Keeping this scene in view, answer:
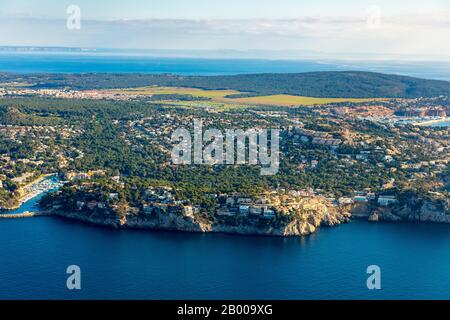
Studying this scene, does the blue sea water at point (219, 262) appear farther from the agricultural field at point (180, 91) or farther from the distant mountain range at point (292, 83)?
the distant mountain range at point (292, 83)

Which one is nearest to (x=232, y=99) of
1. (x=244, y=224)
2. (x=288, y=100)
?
(x=288, y=100)

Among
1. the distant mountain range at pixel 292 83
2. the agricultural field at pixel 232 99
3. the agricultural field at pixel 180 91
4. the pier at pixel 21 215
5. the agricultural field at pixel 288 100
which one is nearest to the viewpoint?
the pier at pixel 21 215

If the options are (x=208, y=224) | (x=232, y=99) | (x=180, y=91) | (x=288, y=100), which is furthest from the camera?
(x=180, y=91)

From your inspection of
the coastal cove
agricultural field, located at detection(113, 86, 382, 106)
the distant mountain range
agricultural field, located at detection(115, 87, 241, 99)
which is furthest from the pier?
the distant mountain range

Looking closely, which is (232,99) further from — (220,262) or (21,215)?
(220,262)

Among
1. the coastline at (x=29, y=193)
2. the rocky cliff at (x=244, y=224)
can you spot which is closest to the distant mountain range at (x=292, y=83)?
the coastline at (x=29, y=193)
